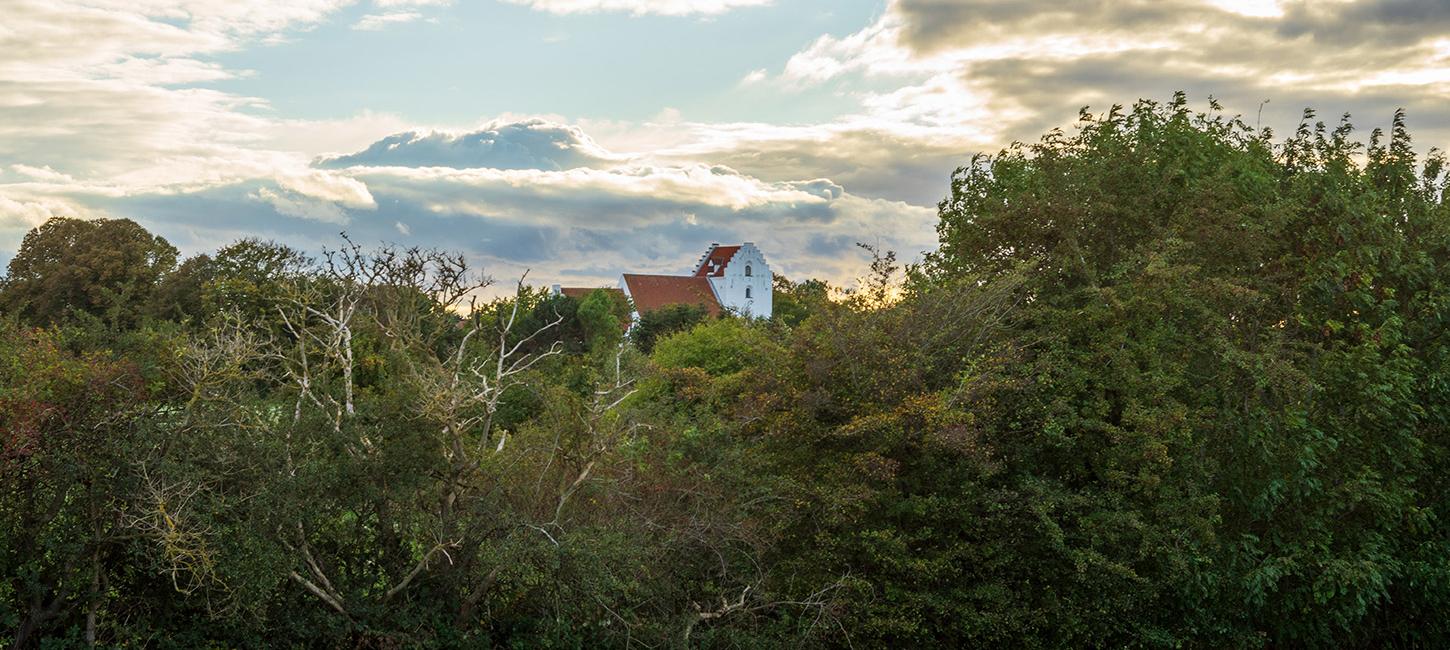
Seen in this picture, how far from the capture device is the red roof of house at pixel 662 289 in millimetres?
85250

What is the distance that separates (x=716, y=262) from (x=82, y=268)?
182 ft

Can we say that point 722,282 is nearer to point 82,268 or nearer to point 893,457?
point 82,268

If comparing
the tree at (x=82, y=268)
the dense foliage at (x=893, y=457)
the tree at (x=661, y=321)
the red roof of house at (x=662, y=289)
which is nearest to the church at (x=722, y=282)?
the red roof of house at (x=662, y=289)

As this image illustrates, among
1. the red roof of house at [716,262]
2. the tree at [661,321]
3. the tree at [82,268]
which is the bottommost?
the tree at [661,321]

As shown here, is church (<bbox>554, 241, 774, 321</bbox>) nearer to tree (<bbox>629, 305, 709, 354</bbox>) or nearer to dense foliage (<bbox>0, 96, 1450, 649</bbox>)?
tree (<bbox>629, 305, 709, 354</bbox>)

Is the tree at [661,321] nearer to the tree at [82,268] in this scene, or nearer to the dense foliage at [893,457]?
the tree at [82,268]

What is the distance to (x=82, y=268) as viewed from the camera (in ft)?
A: 147

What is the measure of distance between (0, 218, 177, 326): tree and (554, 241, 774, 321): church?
4285 centimetres

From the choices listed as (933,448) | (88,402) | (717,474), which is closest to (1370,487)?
(933,448)

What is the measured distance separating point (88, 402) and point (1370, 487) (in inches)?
742

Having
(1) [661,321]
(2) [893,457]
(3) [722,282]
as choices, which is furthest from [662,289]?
(2) [893,457]

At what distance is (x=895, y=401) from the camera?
56.9ft

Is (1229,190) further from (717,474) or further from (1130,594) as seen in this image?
(717,474)

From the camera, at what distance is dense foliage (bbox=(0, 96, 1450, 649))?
42.6ft
